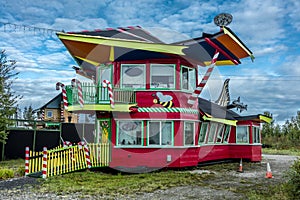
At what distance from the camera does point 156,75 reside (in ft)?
49.4

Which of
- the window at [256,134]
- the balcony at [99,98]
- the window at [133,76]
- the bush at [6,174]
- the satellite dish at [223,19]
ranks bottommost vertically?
the bush at [6,174]

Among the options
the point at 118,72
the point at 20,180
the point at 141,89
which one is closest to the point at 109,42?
the point at 118,72

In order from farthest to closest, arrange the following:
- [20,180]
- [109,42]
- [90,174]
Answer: [109,42]
[90,174]
[20,180]

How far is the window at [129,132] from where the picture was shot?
14.8m

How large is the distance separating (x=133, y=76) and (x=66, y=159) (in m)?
4.84

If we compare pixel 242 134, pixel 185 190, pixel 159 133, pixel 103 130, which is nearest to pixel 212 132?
pixel 242 134

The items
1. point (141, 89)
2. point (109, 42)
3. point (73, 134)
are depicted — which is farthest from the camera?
point (73, 134)

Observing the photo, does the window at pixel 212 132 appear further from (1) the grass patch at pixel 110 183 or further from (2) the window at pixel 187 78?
(1) the grass patch at pixel 110 183

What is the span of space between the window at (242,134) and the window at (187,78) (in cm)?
557

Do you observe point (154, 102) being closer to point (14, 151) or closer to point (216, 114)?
point (216, 114)

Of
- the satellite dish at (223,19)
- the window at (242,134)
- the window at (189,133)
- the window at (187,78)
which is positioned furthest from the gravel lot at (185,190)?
Result: the window at (242,134)

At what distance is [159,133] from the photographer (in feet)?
48.4

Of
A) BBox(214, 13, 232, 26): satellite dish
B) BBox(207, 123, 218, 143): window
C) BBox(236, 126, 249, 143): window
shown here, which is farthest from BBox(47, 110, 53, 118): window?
BBox(214, 13, 232, 26): satellite dish

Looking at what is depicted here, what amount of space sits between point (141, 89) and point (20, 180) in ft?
21.1
